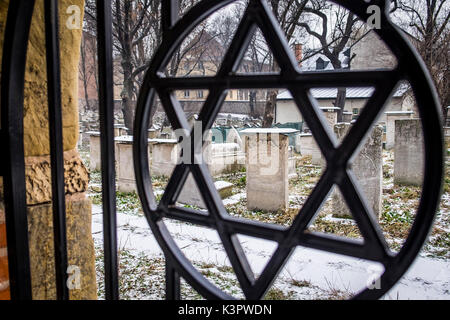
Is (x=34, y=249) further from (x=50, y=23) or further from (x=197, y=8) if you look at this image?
(x=197, y=8)

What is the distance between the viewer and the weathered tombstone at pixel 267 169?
5.14 m

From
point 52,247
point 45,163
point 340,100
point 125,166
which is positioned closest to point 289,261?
point 52,247

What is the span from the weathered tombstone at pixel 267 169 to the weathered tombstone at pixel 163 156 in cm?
206

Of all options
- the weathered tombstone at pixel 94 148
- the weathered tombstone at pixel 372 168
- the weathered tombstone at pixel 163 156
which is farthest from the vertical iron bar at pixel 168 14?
the weathered tombstone at pixel 94 148

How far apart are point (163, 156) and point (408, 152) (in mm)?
4223

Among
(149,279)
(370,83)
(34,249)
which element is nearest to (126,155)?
(149,279)

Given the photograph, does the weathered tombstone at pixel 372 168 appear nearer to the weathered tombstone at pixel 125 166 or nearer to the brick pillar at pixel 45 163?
the weathered tombstone at pixel 125 166

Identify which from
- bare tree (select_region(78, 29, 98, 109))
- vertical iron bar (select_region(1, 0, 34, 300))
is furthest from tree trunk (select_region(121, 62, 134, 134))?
vertical iron bar (select_region(1, 0, 34, 300))

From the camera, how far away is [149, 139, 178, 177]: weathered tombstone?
7.01m

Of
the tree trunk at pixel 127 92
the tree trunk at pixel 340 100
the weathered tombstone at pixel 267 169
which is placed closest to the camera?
the weathered tombstone at pixel 267 169

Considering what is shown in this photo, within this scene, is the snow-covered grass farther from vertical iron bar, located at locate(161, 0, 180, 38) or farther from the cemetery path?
vertical iron bar, located at locate(161, 0, 180, 38)

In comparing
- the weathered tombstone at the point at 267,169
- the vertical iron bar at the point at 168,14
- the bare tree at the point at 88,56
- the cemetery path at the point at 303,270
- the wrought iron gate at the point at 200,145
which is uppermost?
the bare tree at the point at 88,56

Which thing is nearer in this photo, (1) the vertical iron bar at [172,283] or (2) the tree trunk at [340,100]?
(1) the vertical iron bar at [172,283]

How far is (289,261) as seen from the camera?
344cm
